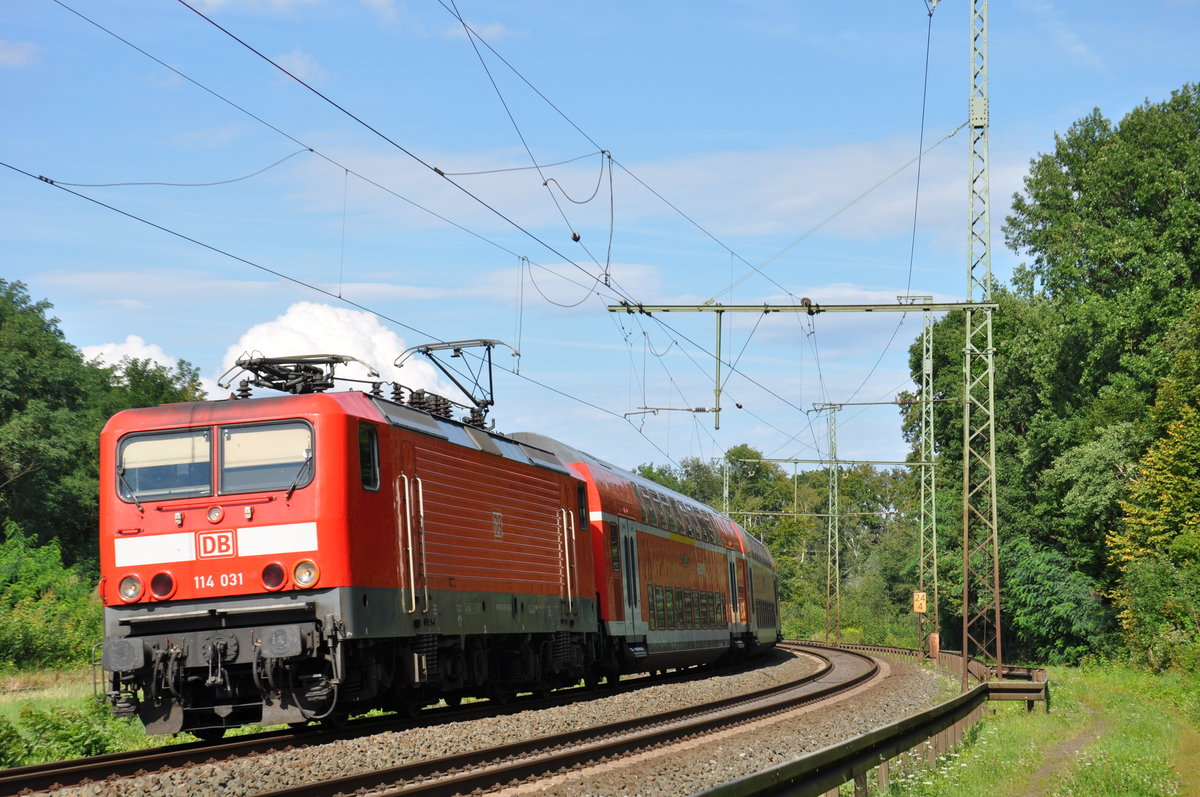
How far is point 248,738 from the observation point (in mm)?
14945

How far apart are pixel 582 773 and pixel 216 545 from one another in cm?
466

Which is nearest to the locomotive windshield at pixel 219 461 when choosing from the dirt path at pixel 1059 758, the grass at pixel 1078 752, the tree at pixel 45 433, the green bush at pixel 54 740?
the green bush at pixel 54 740

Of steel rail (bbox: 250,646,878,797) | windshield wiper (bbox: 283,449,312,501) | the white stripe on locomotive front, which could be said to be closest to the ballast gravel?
steel rail (bbox: 250,646,878,797)

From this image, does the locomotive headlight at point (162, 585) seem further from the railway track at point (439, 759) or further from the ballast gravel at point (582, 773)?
the ballast gravel at point (582, 773)

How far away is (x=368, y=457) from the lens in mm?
14555

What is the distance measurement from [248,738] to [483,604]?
3.87m

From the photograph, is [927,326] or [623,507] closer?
[623,507]

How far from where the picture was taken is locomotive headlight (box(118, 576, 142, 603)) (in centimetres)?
1365

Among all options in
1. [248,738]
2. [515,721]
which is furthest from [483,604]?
[248,738]

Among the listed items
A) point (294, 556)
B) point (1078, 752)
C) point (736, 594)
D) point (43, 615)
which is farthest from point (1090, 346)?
point (294, 556)

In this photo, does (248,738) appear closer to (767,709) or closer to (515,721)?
(515,721)

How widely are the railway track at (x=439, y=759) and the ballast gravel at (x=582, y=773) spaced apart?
36 centimetres

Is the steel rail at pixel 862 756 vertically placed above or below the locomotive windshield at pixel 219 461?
below

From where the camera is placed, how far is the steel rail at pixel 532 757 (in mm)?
10688
